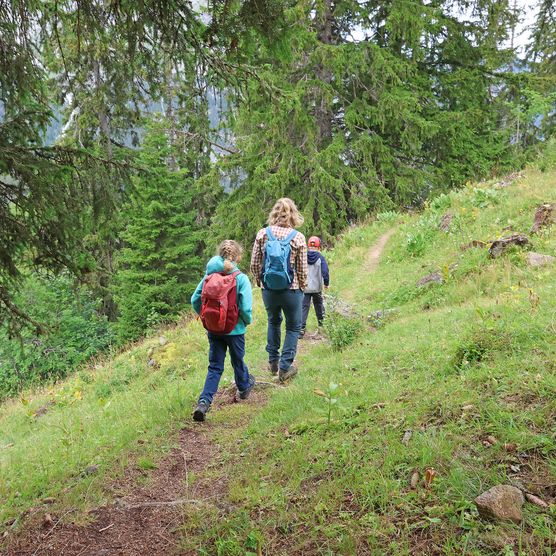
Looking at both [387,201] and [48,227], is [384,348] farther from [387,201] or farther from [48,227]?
[387,201]

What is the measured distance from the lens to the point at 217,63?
13.3 ft

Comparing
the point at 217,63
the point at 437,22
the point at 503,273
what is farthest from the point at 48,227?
the point at 437,22

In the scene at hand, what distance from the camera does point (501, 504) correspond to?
236 cm

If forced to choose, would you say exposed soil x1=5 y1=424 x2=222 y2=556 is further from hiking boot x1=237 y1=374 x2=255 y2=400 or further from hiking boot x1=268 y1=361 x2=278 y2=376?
hiking boot x1=268 y1=361 x2=278 y2=376

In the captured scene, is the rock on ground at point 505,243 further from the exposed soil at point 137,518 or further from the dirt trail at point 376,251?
the exposed soil at point 137,518

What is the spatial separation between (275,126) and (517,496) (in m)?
14.8

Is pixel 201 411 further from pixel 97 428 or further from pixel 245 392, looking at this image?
pixel 97 428

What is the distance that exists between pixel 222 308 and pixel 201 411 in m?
1.18

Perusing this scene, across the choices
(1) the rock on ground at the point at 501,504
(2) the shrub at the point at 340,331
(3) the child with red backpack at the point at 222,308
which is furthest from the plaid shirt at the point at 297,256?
(1) the rock on ground at the point at 501,504

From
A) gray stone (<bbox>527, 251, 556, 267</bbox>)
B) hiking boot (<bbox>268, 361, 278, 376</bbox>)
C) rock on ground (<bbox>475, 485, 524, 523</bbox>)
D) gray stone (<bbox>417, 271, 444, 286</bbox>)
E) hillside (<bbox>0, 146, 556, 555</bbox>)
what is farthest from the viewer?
gray stone (<bbox>417, 271, 444, 286</bbox>)

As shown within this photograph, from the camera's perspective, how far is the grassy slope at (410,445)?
8.18 feet

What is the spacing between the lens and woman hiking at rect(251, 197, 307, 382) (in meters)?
5.20

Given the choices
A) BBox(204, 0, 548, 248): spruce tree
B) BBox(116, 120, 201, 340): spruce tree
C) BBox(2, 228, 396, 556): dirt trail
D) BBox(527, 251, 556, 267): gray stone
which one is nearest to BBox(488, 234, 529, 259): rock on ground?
BBox(527, 251, 556, 267): gray stone

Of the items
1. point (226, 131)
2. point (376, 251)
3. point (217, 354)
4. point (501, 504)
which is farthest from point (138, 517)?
point (226, 131)
